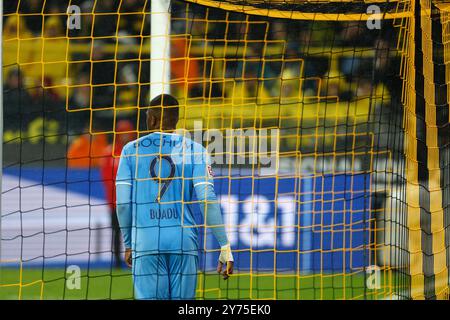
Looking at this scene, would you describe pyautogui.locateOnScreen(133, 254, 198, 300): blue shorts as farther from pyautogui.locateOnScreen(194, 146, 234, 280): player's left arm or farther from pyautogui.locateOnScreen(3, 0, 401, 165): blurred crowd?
pyautogui.locateOnScreen(3, 0, 401, 165): blurred crowd

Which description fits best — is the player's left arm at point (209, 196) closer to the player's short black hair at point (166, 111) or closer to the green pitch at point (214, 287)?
the player's short black hair at point (166, 111)

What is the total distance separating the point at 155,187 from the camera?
4.41 metres

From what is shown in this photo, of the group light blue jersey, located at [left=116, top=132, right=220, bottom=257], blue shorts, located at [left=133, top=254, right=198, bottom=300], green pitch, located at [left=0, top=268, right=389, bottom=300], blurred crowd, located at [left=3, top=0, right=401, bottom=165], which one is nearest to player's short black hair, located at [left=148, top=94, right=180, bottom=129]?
light blue jersey, located at [left=116, top=132, right=220, bottom=257]

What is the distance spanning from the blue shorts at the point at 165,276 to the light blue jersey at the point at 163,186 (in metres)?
0.04

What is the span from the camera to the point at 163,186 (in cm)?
441

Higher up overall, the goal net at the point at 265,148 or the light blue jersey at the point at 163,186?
the goal net at the point at 265,148

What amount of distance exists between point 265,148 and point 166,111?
363cm

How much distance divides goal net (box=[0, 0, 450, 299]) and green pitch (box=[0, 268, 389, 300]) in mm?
30

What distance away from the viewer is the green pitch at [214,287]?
665cm

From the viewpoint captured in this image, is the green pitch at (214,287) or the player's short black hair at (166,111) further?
Answer: the green pitch at (214,287)

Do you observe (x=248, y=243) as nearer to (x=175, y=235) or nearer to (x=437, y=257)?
(x=437, y=257)

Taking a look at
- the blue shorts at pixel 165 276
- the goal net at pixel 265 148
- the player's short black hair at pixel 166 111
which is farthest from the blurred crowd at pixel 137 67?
the blue shorts at pixel 165 276

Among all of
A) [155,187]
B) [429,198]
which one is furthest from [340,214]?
[155,187]

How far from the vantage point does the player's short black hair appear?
436 centimetres
